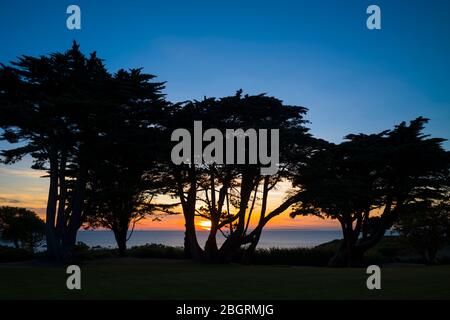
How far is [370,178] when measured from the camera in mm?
31969

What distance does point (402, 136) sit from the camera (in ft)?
105

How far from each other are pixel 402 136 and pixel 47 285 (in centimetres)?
2560

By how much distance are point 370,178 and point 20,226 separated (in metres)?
39.3

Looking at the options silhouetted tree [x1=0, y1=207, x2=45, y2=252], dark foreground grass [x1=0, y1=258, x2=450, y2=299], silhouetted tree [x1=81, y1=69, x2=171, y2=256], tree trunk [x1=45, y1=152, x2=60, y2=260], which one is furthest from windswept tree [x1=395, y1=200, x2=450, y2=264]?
silhouetted tree [x1=0, y1=207, x2=45, y2=252]

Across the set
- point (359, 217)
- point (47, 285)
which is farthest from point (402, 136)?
point (47, 285)

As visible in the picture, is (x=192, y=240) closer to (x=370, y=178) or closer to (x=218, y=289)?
(x=370, y=178)

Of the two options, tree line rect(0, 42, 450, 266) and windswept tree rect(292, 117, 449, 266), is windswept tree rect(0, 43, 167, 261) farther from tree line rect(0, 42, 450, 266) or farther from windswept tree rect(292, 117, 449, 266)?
windswept tree rect(292, 117, 449, 266)

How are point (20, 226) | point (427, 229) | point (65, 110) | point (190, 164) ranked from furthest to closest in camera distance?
point (20, 226), point (427, 229), point (190, 164), point (65, 110)

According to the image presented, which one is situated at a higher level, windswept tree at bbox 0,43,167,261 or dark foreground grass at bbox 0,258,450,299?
windswept tree at bbox 0,43,167,261

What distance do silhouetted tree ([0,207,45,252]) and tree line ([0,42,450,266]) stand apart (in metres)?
21.5

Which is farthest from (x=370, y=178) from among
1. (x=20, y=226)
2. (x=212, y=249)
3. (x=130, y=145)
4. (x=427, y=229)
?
(x=20, y=226)

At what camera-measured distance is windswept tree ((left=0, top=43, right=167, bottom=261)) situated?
957 inches

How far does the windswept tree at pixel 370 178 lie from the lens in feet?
96.1
